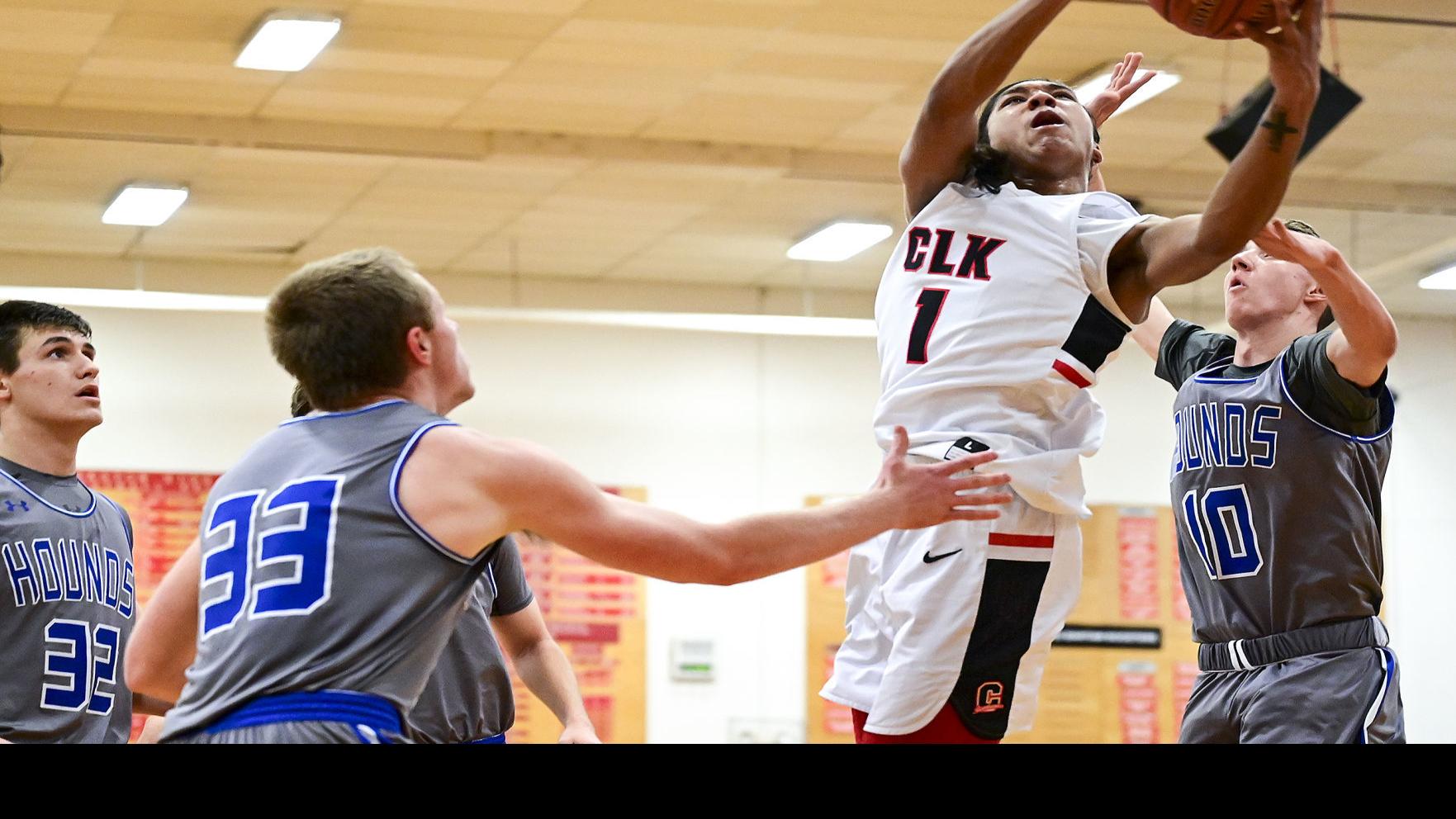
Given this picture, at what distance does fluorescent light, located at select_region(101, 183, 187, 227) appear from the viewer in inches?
398

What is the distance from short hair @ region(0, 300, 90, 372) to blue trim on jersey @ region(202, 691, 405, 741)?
96.5 inches

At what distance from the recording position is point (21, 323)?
448 cm

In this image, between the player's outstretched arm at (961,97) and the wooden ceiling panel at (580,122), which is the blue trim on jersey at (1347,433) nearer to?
the player's outstretched arm at (961,97)

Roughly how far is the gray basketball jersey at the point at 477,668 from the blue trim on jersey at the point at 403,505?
158cm

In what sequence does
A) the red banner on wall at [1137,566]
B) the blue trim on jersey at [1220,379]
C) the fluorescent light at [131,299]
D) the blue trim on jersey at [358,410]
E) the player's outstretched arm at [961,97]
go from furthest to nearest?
the red banner on wall at [1137,566] < the fluorescent light at [131,299] < the blue trim on jersey at [1220,379] < the player's outstretched arm at [961,97] < the blue trim on jersey at [358,410]

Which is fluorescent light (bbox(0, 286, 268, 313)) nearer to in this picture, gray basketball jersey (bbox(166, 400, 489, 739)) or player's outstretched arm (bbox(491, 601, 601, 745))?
player's outstretched arm (bbox(491, 601, 601, 745))

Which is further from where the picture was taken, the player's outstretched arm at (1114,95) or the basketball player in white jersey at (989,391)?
the player's outstretched arm at (1114,95)

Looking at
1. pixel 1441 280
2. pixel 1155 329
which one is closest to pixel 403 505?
pixel 1155 329

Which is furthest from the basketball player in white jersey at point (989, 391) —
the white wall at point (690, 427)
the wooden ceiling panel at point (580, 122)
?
the white wall at point (690, 427)

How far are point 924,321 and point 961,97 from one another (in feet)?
1.38

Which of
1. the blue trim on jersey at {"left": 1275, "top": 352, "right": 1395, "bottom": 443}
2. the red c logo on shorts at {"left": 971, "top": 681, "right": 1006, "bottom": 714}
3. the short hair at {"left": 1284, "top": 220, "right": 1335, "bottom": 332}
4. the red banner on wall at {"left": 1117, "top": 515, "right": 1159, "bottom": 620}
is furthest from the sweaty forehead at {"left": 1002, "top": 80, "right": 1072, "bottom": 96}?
the red banner on wall at {"left": 1117, "top": 515, "right": 1159, "bottom": 620}

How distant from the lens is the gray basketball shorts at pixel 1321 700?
13.1 ft

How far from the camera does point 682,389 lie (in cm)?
1254

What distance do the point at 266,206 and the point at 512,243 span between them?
1.69 meters
